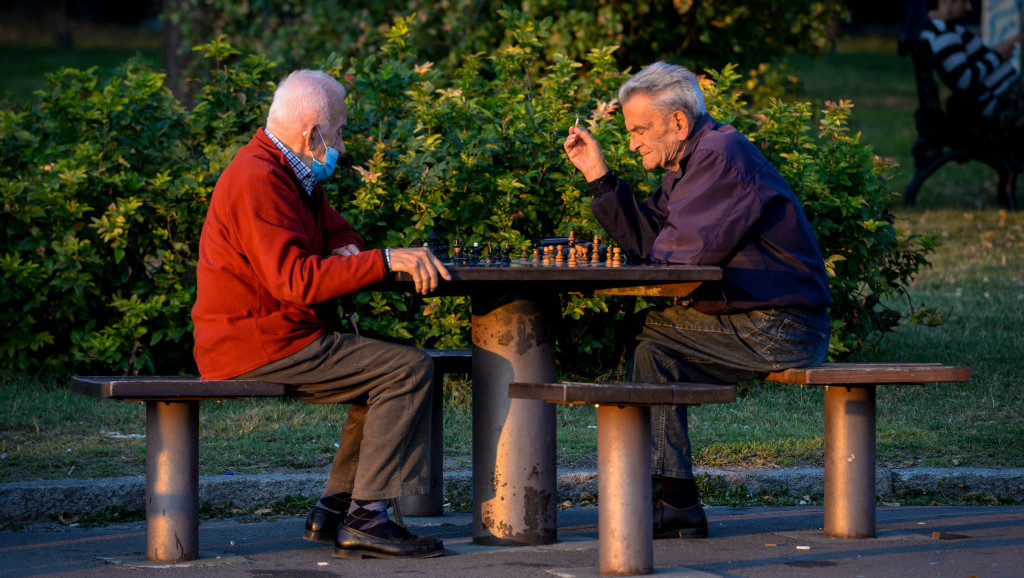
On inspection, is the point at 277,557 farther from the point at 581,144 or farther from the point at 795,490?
the point at 795,490

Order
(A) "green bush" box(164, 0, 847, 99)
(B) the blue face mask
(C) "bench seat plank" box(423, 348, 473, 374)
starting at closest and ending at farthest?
(B) the blue face mask → (C) "bench seat plank" box(423, 348, 473, 374) → (A) "green bush" box(164, 0, 847, 99)

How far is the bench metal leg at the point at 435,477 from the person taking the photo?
509cm

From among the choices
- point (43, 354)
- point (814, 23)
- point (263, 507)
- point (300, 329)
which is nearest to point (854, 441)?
point (300, 329)

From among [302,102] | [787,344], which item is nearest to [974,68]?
[787,344]

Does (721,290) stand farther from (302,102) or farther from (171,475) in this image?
(171,475)

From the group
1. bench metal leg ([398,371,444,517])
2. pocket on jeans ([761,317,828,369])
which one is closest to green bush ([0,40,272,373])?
bench metal leg ([398,371,444,517])

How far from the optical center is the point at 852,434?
15.1 ft

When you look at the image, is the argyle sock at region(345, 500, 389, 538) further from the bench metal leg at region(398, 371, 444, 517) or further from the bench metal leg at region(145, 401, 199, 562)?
the bench metal leg at region(398, 371, 444, 517)

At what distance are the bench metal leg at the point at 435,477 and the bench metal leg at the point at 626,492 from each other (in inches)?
45.3

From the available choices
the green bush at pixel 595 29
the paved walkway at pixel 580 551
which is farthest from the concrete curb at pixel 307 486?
the green bush at pixel 595 29

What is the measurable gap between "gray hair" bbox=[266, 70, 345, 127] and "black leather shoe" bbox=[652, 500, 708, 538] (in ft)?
5.81

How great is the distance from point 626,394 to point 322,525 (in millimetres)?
1310

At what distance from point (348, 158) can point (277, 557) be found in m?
3.09

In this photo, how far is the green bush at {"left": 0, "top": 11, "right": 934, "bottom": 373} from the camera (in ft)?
22.6
